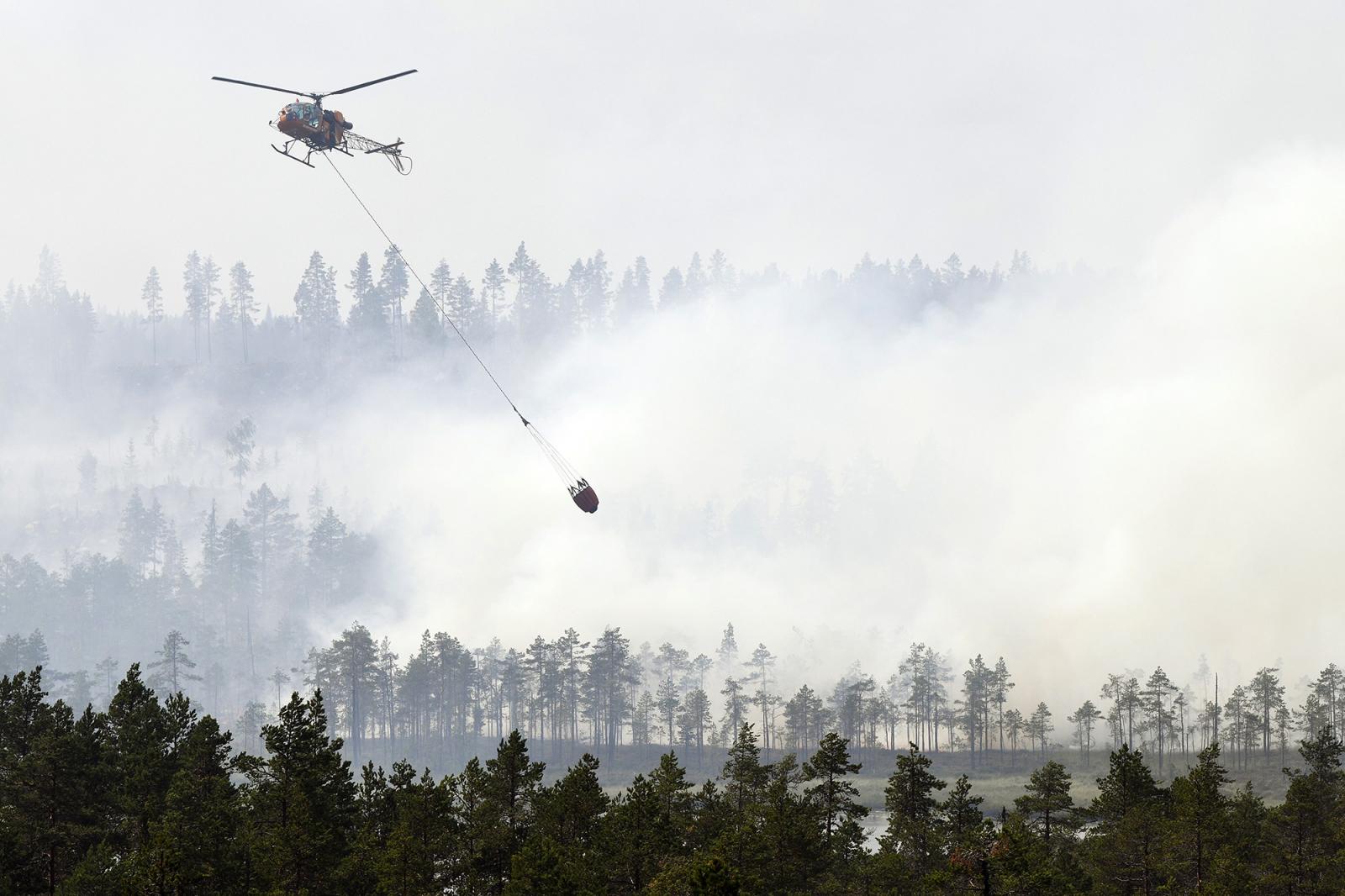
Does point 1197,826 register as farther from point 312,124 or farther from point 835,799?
point 312,124

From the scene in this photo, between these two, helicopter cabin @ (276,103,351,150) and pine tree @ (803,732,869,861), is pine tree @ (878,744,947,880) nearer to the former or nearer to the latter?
pine tree @ (803,732,869,861)

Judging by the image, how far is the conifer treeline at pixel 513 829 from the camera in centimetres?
4531

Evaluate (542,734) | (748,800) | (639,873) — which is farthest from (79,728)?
(542,734)

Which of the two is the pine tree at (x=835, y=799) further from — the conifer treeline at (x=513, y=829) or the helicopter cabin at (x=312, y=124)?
the helicopter cabin at (x=312, y=124)

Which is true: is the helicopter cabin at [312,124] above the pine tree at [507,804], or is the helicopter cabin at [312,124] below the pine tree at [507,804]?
above

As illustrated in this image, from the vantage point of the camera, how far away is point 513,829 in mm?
50312

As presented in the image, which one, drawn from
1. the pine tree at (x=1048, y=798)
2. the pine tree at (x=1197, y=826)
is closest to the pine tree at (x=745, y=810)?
the pine tree at (x=1048, y=798)

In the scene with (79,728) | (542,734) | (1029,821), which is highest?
(79,728)

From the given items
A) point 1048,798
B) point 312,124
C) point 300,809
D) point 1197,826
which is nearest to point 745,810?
point 1048,798

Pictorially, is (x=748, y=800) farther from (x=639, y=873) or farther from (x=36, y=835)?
(x=36, y=835)

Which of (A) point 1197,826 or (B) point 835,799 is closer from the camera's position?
(A) point 1197,826

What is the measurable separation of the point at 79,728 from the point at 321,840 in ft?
45.6

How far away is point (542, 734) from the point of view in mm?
181250

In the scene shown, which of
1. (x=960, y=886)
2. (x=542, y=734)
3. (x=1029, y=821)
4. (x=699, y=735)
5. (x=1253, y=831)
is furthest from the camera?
(x=542, y=734)
